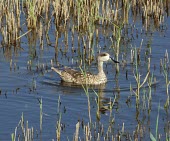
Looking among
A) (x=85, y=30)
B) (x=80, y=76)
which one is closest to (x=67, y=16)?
(x=85, y=30)

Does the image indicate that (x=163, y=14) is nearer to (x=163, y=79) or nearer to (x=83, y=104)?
(x=163, y=79)

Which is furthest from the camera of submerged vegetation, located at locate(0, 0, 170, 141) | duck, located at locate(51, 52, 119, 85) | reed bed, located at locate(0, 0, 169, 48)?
reed bed, located at locate(0, 0, 169, 48)

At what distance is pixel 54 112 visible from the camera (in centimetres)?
1111

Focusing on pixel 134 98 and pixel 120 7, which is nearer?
pixel 134 98

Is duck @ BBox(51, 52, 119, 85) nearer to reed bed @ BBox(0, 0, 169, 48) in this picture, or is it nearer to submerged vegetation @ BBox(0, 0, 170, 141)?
submerged vegetation @ BBox(0, 0, 170, 141)

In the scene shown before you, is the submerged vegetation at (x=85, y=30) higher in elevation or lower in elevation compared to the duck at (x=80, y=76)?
higher

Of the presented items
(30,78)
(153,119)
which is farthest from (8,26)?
(153,119)

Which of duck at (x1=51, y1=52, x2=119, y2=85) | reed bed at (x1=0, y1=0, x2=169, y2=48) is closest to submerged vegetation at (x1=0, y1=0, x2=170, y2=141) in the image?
reed bed at (x1=0, y1=0, x2=169, y2=48)

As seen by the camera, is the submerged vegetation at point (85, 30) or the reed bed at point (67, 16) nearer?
the submerged vegetation at point (85, 30)

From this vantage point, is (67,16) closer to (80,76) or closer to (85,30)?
(85,30)

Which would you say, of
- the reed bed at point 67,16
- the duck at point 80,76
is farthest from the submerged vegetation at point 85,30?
the duck at point 80,76

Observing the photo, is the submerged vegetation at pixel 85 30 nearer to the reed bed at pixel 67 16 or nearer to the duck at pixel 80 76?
the reed bed at pixel 67 16

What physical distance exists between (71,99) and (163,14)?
6.59 metres

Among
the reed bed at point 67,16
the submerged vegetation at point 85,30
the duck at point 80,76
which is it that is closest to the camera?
the duck at point 80,76
